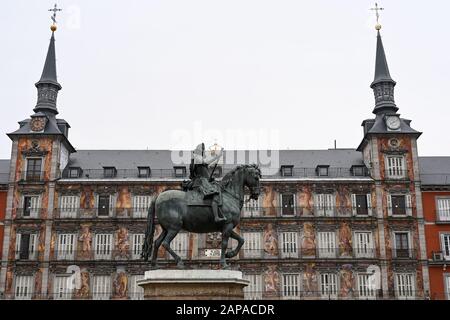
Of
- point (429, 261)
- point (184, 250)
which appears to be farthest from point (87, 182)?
point (429, 261)

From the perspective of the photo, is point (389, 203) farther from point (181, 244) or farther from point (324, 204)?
point (181, 244)

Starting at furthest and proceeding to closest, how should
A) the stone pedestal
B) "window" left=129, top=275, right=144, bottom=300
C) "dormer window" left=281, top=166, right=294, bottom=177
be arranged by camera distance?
"dormer window" left=281, top=166, right=294, bottom=177
"window" left=129, top=275, right=144, bottom=300
the stone pedestal

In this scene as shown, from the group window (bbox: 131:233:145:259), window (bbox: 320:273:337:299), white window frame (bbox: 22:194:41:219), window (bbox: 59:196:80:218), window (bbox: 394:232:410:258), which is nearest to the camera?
window (bbox: 320:273:337:299)

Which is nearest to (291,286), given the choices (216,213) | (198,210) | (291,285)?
(291,285)

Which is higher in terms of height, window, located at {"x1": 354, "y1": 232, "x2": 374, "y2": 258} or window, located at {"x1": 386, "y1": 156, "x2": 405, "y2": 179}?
window, located at {"x1": 386, "y1": 156, "x2": 405, "y2": 179}

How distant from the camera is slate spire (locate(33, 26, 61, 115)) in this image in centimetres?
Result: 5747

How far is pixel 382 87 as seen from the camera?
58500 millimetres

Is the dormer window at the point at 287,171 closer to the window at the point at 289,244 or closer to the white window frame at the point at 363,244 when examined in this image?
the window at the point at 289,244

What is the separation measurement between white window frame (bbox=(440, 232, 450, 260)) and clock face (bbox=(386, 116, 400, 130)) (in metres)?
11.1

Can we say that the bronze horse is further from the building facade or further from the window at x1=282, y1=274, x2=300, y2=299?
the window at x1=282, y1=274, x2=300, y2=299

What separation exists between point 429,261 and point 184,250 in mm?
22172

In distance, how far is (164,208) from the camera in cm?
1614

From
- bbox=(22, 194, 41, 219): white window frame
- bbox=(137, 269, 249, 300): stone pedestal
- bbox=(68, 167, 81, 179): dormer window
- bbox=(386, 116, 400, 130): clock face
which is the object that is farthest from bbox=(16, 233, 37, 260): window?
bbox=(137, 269, 249, 300): stone pedestal

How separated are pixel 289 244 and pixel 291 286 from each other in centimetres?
381
